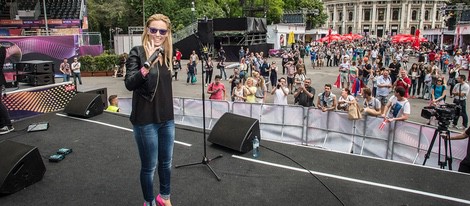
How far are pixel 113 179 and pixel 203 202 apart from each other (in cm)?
148

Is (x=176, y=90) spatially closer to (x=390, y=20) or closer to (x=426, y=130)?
(x=426, y=130)

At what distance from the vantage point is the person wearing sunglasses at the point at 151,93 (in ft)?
10.4

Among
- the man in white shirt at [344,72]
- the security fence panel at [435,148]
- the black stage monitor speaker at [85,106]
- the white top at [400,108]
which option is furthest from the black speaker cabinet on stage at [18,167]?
the man in white shirt at [344,72]

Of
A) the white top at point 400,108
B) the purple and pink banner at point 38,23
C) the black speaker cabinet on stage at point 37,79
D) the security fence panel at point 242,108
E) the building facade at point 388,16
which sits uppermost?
the building facade at point 388,16

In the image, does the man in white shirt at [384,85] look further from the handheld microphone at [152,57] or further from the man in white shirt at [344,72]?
the handheld microphone at [152,57]

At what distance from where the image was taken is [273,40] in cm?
4119

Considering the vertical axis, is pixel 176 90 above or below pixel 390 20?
below

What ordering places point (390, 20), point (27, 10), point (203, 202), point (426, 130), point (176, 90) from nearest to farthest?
point (203, 202), point (426, 130), point (176, 90), point (27, 10), point (390, 20)

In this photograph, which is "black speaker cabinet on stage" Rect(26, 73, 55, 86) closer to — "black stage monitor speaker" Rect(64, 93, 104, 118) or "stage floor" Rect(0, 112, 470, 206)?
"black stage monitor speaker" Rect(64, 93, 104, 118)

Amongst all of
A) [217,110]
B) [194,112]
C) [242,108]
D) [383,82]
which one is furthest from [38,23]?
[383,82]

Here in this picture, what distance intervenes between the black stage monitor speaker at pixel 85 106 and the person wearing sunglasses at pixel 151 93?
16.8ft

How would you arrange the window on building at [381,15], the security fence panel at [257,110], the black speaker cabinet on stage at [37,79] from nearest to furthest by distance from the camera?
the security fence panel at [257,110] < the black speaker cabinet on stage at [37,79] < the window on building at [381,15]

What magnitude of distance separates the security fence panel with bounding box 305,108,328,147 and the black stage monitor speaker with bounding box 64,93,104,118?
5204 mm

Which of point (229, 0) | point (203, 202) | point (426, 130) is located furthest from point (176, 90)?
point (229, 0)
